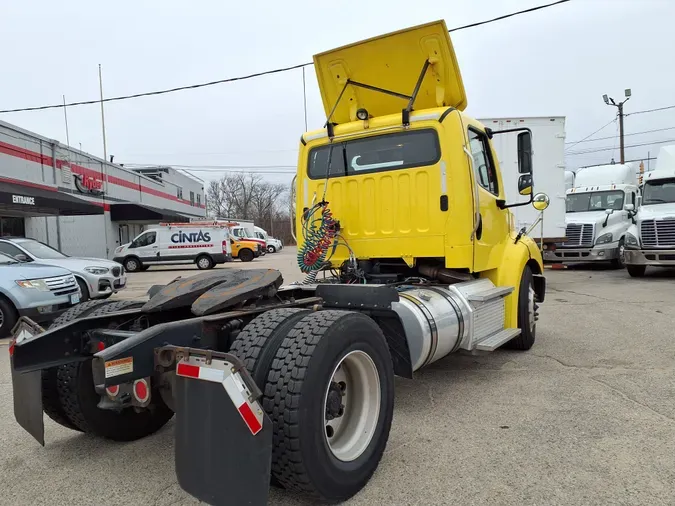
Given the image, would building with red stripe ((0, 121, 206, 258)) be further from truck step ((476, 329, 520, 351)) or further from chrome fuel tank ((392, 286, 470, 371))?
truck step ((476, 329, 520, 351))

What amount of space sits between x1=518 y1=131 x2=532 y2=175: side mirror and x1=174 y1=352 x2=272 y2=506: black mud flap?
410 centimetres

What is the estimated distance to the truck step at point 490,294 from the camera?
178 inches

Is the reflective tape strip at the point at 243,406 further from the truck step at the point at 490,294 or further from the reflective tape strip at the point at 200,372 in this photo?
the truck step at the point at 490,294

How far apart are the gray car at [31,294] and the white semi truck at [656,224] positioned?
41.8 feet

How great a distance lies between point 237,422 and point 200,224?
79.2ft

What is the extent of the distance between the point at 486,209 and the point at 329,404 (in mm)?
3069

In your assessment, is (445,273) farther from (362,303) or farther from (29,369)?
(29,369)

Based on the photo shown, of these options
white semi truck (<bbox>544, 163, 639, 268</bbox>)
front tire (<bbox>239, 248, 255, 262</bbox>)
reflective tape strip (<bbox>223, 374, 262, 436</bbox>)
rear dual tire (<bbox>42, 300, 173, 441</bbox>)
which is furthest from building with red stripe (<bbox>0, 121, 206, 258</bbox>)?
white semi truck (<bbox>544, 163, 639, 268</bbox>)

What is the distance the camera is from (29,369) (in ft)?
9.12

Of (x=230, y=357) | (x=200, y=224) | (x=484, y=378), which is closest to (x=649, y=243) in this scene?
(x=484, y=378)

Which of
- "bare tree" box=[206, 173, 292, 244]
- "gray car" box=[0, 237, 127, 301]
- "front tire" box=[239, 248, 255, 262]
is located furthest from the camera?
"bare tree" box=[206, 173, 292, 244]

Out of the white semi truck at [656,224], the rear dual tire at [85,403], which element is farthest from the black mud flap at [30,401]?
the white semi truck at [656,224]

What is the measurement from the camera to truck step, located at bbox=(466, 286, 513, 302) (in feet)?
14.8

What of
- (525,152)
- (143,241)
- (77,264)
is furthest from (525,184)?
(143,241)
